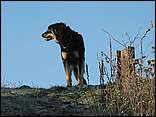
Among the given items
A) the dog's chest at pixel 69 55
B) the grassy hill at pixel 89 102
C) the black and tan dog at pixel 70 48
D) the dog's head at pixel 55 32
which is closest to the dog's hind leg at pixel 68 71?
the black and tan dog at pixel 70 48

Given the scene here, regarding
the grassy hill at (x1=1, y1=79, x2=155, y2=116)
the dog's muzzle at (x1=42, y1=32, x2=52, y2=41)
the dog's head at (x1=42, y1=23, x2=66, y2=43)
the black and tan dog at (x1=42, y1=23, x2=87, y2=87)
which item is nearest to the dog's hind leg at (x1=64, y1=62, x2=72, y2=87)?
the black and tan dog at (x1=42, y1=23, x2=87, y2=87)

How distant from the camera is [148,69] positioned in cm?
775

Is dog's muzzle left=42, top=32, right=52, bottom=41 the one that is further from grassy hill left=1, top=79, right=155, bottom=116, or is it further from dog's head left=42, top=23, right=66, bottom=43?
grassy hill left=1, top=79, right=155, bottom=116

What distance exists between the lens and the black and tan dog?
12.0 m

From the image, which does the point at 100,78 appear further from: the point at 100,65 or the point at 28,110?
the point at 28,110

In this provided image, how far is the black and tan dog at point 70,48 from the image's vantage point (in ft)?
39.2

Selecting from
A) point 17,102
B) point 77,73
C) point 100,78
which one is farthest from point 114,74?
point 77,73

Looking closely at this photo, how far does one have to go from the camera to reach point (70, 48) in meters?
12.0

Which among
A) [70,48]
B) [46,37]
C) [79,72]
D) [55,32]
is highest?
[55,32]

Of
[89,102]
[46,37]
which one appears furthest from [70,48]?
[89,102]

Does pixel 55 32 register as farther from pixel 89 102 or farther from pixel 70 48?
pixel 89 102

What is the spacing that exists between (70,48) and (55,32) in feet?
1.93

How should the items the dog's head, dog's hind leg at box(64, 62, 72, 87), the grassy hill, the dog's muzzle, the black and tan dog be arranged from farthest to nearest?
the dog's muzzle < the dog's head < the black and tan dog < dog's hind leg at box(64, 62, 72, 87) < the grassy hill

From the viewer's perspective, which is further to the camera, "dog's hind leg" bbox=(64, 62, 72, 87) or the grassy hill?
"dog's hind leg" bbox=(64, 62, 72, 87)
